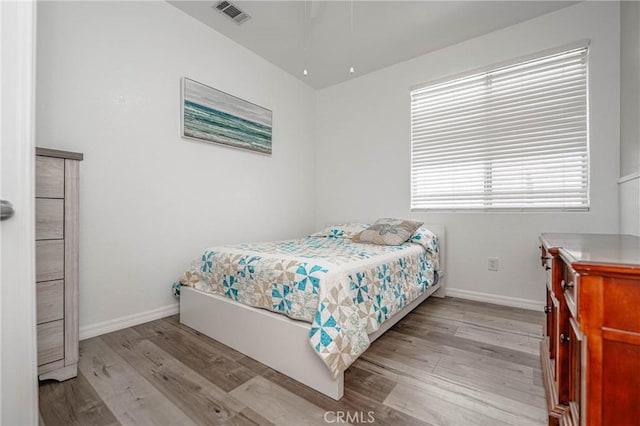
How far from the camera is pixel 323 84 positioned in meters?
3.70

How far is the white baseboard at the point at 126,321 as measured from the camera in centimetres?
188

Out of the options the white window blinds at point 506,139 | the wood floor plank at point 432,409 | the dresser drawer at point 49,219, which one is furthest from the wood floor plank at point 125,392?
the white window blinds at point 506,139

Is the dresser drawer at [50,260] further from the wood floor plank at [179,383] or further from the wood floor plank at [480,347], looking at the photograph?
the wood floor plank at [480,347]

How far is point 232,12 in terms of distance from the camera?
7.84 feet

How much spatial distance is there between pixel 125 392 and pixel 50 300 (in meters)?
0.57

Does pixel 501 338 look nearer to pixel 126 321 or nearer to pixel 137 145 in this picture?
pixel 126 321

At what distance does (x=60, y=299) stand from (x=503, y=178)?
3259 mm

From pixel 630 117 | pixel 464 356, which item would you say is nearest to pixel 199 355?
pixel 464 356

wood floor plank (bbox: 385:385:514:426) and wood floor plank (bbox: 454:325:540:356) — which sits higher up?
wood floor plank (bbox: 454:325:540:356)

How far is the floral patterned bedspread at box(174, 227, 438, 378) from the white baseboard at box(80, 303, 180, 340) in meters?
0.24

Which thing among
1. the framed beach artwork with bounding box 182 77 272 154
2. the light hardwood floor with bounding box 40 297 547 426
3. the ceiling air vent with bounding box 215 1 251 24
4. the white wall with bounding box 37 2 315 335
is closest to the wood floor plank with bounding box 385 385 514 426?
the light hardwood floor with bounding box 40 297 547 426

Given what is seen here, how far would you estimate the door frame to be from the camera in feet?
2.22

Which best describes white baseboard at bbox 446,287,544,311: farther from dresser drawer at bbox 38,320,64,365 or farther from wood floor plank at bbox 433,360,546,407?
dresser drawer at bbox 38,320,64,365

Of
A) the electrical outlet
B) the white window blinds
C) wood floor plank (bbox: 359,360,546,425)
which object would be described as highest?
the white window blinds
